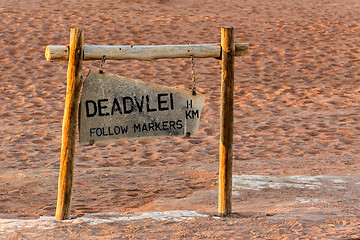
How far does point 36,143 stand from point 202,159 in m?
2.50

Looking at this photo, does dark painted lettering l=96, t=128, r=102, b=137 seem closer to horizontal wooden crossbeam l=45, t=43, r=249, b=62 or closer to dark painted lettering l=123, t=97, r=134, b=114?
dark painted lettering l=123, t=97, r=134, b=114

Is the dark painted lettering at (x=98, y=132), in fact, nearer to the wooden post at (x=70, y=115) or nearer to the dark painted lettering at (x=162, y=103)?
the wooden post at (x=70, y=115)

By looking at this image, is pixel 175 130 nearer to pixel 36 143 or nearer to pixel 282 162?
pixel 282 162

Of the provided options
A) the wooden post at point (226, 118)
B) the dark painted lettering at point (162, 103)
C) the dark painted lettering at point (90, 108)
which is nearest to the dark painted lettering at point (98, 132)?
the dark painted lettering at point (90, 108)

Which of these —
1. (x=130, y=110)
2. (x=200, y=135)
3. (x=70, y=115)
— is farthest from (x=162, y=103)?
(x=200, y=135)

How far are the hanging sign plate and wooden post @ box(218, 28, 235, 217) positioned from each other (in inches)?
10.0

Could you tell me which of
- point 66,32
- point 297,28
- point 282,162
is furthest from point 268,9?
point 282,162

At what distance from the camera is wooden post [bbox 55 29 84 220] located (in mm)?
4547

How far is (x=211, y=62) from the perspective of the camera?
12.6 metres

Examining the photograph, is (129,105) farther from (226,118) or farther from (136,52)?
(226,118)

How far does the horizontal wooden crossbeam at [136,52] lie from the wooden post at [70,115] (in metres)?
0.08

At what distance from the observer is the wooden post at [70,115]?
4.55 meters

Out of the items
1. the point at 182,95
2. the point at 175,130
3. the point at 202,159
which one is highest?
the point at 182,95

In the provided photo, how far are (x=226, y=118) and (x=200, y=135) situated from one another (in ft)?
12.0
